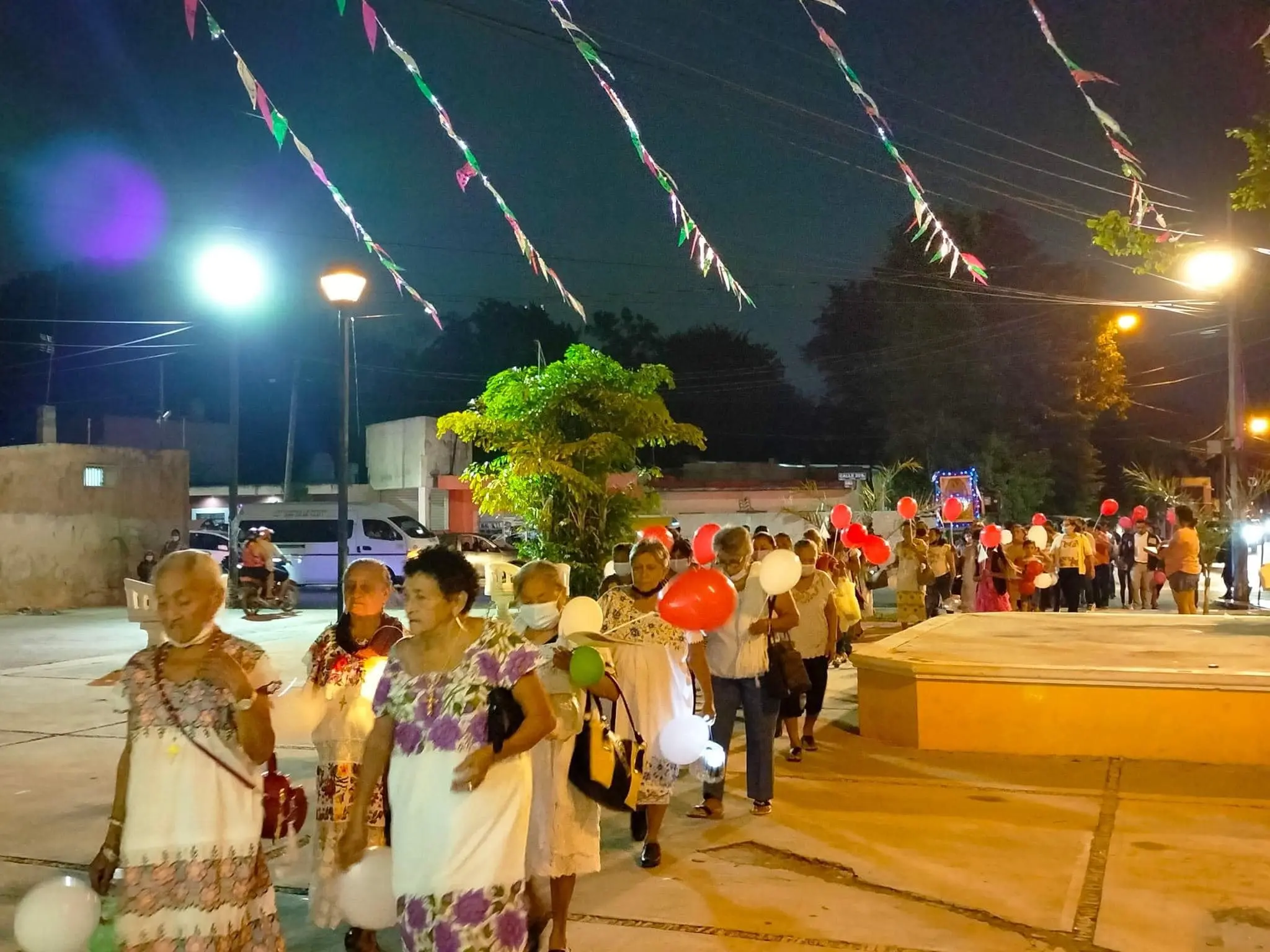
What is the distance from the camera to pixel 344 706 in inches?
166

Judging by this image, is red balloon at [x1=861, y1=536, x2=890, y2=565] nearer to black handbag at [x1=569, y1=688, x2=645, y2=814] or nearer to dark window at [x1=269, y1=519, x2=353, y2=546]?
black handbag at [x1=569, y1=688, x2=645, y2=814]

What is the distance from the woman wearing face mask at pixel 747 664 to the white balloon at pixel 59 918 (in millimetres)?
3307

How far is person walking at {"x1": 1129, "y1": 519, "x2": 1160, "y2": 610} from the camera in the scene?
18.5 metres

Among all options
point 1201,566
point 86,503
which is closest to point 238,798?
point 1201,566

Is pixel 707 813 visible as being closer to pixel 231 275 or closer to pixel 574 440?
pixel 574 440

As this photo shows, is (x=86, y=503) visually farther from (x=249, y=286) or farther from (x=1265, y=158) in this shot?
(x=1265, y=158)

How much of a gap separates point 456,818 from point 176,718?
2.91 ft

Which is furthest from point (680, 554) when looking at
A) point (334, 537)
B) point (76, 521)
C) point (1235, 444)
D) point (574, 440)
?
point (334, 537)

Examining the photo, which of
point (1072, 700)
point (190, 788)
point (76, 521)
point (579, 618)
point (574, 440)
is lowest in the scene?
point (1072, 700)

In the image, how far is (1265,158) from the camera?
10.8 meters

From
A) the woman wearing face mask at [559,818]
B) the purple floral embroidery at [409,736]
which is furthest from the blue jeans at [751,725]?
the purple floral embroidery at [409,736]

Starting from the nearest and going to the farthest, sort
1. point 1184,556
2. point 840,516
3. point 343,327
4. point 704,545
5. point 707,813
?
point 707,813 → point 704,545 → point 343,327 → point 1184,556 → point 840,516

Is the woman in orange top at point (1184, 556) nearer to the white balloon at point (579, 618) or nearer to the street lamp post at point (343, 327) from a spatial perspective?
the street lamp post at point (343, 327)

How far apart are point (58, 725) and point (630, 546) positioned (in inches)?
228
